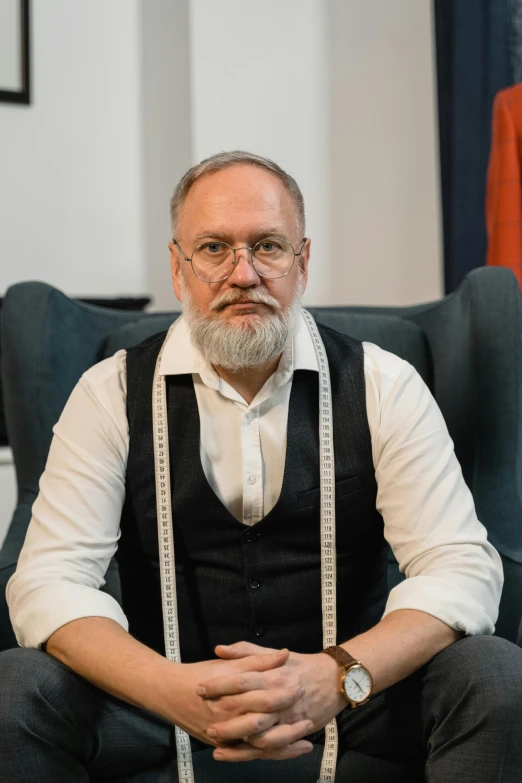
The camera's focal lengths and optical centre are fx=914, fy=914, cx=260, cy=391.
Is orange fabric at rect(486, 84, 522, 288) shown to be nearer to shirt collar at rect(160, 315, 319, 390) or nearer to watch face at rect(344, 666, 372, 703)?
shirt collar at rect(160, 315, 319, 390)

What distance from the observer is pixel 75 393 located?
61.9 inches

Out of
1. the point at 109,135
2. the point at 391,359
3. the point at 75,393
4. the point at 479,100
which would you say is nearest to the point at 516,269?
the point at 479,100

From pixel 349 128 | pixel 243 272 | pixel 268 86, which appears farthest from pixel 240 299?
pixel 349 128

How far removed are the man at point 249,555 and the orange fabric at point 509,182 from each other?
86 cm

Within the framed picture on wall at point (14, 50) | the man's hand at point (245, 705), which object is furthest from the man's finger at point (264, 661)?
the framed picture on wall at point (14, 50)

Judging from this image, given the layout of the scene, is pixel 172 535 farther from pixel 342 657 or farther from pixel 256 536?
pixel 342 657

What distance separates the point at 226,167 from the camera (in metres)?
1.52

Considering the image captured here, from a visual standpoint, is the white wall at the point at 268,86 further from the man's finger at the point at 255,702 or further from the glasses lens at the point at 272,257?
the man's finger at the point at 255,702

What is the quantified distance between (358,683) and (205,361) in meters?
0.58

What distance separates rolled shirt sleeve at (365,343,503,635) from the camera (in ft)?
4.33

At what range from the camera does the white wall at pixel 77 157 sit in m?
2.87

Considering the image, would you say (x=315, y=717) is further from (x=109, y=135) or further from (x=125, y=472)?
(x=109, y=135)

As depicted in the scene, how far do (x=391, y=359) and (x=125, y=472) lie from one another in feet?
1.62

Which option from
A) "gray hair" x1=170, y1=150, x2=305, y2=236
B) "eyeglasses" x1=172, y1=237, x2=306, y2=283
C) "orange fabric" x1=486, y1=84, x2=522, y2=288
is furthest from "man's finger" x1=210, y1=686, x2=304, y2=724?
"orange fabric" x1=486, y1=84, x2=522, y2=288
